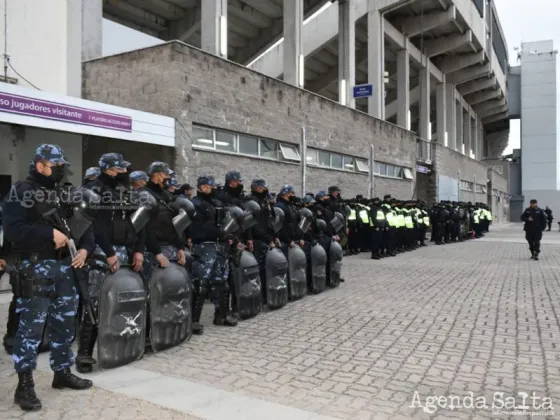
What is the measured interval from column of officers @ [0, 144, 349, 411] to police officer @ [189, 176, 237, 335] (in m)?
0.01

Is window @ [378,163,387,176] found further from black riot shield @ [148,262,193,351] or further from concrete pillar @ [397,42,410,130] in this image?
black riot shield @ [148,262,193,351]

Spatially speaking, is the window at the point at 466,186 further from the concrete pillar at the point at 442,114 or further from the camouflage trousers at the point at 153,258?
the camouflage trousers at the point at 153,258

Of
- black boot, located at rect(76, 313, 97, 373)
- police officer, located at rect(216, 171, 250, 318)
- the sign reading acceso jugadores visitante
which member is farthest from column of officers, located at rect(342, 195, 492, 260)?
black boot, located at rect(76, 313, 97, 373)

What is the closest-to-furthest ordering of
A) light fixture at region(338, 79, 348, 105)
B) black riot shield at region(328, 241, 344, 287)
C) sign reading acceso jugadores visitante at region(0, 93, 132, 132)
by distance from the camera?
sign reading acceso jugadores visitante at region(0, 93, 132, 132), black riot shield at region(328, 241, 344, 287), light fixture at region(338, 79, 348, 105)

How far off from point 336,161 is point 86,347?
1475 centimetres

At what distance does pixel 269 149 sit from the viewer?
14477mm

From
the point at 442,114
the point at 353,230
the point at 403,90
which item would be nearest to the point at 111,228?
the point at 353,230

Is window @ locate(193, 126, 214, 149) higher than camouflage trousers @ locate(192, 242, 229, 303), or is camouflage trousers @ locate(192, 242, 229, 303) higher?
window @ locate(193, 126, 214, 149)

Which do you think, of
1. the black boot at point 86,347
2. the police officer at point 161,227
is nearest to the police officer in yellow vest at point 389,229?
the police officer at point 161,227

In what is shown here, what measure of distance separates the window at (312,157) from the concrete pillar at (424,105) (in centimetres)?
1571

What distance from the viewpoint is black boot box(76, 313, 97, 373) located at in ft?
14.1

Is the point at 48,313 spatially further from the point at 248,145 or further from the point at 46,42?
the point at 248,145

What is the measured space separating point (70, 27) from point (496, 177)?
4403 centimetres

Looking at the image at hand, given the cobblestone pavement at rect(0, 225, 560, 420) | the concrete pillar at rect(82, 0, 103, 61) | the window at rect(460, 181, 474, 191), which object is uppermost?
the concrete pillar at rect(82, 0, 103, 61)
